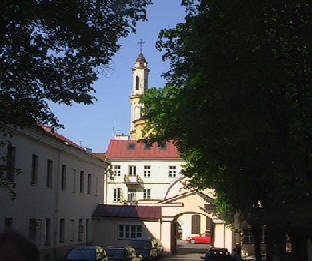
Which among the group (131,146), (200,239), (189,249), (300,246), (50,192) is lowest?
(189,249)

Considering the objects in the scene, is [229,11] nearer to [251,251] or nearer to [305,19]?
[305,19]

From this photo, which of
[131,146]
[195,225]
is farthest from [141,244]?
[195,225]

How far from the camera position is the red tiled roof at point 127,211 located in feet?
162

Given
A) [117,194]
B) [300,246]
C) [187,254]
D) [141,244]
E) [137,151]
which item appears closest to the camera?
[300,246]

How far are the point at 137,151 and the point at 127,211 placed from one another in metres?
36.7

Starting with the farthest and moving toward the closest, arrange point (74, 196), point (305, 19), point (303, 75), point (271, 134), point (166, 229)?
point (166, 229) → point (74, 196) → point (271, 134) → point (303, 75) → point (305, 19)

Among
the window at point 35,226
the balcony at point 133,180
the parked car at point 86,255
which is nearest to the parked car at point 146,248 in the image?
the window at point 35,226

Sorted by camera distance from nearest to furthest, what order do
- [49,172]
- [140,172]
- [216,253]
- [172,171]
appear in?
[216,253], [49,172], [172,171], [140,172]

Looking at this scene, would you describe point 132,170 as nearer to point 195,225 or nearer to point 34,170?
point 195,225

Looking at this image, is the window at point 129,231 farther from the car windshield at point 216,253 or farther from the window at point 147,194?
the window at point 147,194

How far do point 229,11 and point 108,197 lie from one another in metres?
75.1

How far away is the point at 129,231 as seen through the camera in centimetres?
5003

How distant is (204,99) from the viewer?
14.9 m

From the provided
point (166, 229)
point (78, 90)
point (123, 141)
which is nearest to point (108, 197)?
point (123, 141)
